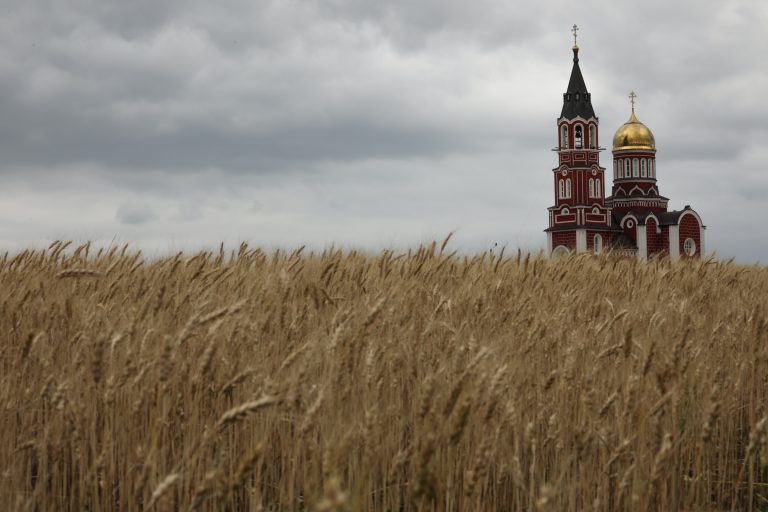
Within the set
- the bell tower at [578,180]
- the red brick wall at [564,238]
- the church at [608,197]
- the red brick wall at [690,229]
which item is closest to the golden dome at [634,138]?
the church at [608,197]

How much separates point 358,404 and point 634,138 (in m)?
66.1

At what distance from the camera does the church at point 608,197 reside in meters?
60.8

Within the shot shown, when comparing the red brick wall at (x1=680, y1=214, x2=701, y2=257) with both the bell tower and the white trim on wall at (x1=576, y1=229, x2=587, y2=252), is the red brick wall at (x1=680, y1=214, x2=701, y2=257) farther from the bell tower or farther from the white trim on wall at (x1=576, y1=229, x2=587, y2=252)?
the white trim on wall at (x1=576, y1=229, x2=587, y2=252)

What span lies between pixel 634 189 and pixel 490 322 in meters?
63.6

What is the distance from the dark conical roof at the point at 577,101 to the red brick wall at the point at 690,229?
1033 cm

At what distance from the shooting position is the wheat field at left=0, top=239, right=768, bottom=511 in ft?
8.82

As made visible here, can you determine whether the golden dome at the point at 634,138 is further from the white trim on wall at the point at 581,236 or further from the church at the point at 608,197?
the white trim on wall at the point at 581,236

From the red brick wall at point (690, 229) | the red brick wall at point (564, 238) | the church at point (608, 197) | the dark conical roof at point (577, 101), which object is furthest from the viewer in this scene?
the dark conical roof at point (577, 101)

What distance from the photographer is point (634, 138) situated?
65750 millimetres

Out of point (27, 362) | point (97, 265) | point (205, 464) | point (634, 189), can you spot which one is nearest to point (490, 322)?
point (205, 464)

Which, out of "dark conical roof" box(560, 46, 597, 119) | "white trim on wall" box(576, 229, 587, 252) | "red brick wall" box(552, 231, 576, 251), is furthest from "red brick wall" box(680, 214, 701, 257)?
"dark conical roof" box(560, 46, 597, 119)

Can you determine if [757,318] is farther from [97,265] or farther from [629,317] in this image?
[97,265]

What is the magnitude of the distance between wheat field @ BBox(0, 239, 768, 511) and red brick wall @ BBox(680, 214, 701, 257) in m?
60.8

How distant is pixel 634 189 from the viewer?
6519 centimetres
